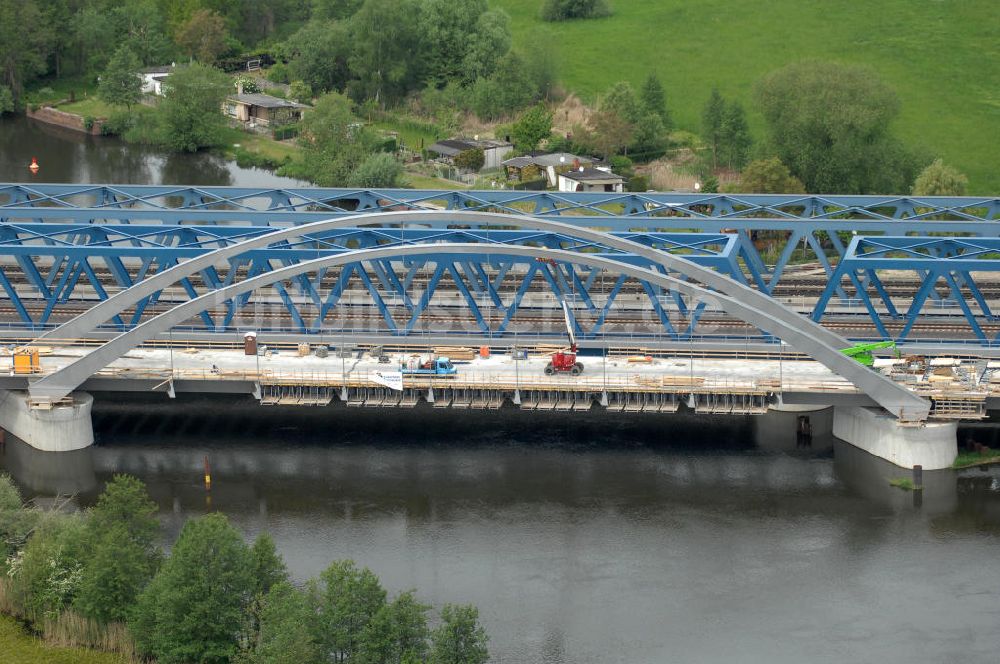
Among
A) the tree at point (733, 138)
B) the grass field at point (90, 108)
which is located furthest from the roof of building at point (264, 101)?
the tree at point (733, 138)

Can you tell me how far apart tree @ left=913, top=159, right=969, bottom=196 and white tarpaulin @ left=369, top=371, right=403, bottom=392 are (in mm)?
47546

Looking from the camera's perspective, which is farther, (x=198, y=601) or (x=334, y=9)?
(x=334, y=9)

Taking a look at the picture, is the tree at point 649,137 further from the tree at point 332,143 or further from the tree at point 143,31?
the tree at point 143,31

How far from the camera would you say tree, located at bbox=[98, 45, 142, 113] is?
141m

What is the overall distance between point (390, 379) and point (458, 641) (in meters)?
23.2

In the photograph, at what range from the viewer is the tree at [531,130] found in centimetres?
12700

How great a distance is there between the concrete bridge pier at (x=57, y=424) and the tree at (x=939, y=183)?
189 feet

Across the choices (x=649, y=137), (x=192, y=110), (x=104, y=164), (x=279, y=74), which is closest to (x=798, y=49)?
(x=649, y=137)

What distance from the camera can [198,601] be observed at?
178 feet

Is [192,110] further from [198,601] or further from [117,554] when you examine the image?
[198,601]

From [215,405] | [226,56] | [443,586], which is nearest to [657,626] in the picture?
[443,586]

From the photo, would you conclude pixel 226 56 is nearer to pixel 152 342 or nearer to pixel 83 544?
pixel 152 342

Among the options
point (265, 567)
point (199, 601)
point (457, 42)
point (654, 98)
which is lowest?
point (199, 601)

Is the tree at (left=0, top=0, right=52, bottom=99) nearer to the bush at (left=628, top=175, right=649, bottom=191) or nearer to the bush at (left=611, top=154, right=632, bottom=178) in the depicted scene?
the bush at (left=611, top=154, right=632, bottom=178)
